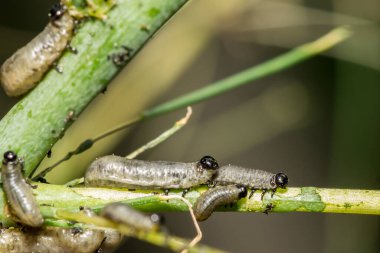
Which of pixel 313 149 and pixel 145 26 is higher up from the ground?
pixel 313 149

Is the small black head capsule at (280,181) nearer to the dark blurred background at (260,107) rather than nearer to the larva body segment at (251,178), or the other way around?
the larva body segment at (251,178)

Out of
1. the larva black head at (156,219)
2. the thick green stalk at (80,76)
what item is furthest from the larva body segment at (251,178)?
the thick green stalk at (80,76)

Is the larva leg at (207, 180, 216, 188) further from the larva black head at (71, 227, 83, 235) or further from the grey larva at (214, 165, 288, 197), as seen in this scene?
the larva black head at (71, 227, 83, 235)

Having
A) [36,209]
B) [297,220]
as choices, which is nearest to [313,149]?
[297,220]

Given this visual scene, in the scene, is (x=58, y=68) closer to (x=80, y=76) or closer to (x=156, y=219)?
(x=80, y=76)

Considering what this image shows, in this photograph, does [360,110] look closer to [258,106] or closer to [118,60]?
[258,106]

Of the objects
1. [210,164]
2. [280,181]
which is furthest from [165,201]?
[280,181]
